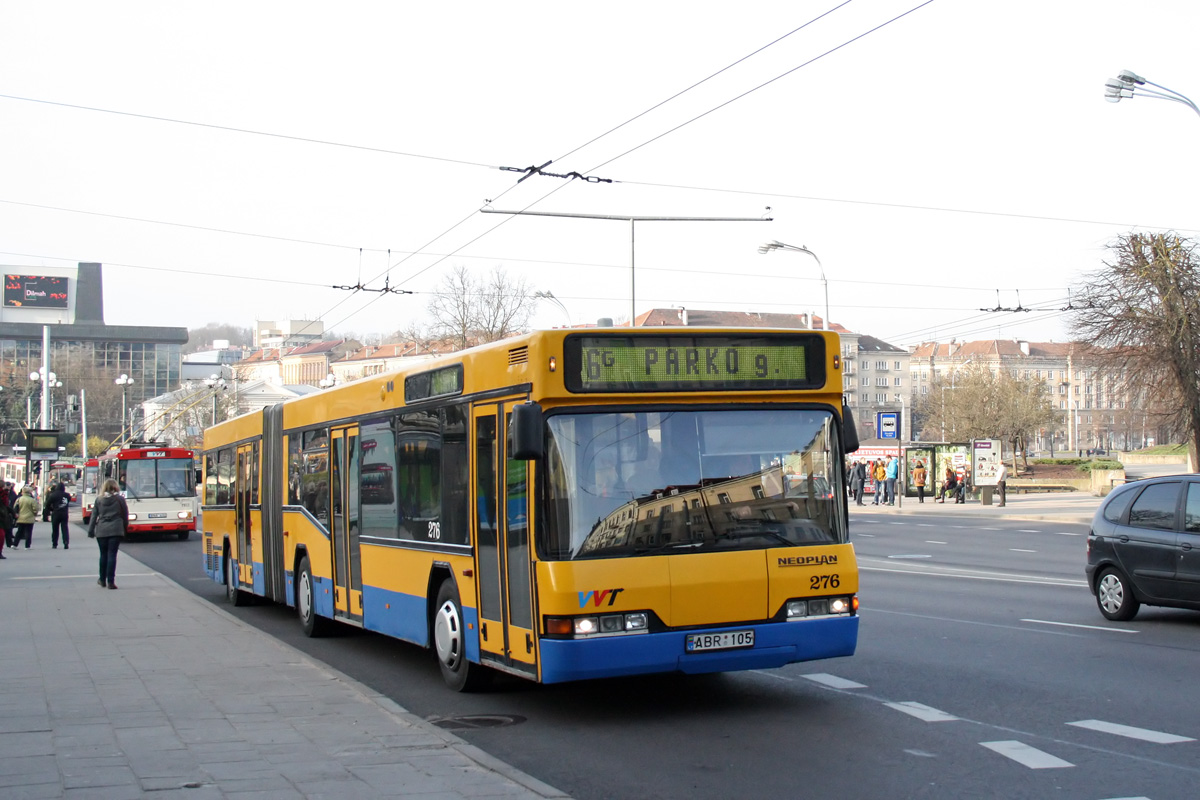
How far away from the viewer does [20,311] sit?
290 ft

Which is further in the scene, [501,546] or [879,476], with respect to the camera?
[879,476]

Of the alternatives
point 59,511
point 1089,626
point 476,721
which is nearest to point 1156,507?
point 1089,626

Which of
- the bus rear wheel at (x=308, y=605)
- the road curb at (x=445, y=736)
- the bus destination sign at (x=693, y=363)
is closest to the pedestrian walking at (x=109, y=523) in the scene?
the bus rear wheel at (x=308, y=605)

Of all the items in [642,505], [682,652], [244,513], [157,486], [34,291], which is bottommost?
[682,652]

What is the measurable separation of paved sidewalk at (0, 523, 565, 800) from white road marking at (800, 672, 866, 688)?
3358 millimetres

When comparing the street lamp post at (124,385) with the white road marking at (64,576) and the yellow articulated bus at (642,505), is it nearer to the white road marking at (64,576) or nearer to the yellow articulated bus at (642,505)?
the white road marking at (64,576)

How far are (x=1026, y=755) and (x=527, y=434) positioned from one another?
3.52 meters

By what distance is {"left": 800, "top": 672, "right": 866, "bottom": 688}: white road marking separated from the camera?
980cm

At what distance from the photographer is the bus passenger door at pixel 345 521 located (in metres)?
12.4

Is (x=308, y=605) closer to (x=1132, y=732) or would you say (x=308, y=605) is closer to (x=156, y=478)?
(x=1132, y=732)

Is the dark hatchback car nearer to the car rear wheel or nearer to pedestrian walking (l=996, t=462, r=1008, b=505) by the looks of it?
the car rear wheel

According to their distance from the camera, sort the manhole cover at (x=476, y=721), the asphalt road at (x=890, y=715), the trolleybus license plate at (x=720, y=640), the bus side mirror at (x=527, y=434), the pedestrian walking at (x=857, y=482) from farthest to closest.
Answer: the pedestrian walking at (x=857, y=482) < the manhole cover at (x=476, y=721) < the trolleybus license plate at (x=720, y=640) < the bus side mirror at (x=527, y=434) < the asphalt road at (x=890, y=715)

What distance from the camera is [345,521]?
12.7 metres

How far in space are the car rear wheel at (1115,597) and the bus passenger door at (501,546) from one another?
7.75 metres
